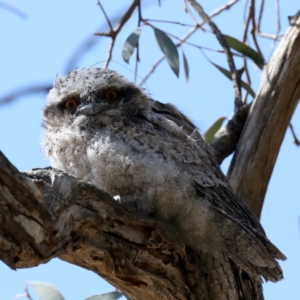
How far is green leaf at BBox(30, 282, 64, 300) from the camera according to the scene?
12.0 feet

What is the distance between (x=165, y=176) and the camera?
9.16 feet

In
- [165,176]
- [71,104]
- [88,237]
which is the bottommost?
[88,237]

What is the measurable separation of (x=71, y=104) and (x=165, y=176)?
66 cm

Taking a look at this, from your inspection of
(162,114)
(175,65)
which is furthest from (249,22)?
(162,114)

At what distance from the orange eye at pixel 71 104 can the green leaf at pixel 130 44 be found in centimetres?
78

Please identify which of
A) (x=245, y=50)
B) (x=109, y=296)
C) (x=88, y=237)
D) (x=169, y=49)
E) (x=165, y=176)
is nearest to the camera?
(x=88, y=237)

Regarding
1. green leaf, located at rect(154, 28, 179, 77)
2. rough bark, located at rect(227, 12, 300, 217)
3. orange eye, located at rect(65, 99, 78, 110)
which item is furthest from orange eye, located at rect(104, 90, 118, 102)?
rough bark, located at rect(227, 12, 300, 217)

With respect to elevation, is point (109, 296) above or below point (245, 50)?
below

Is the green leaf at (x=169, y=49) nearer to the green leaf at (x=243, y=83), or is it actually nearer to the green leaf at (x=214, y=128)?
the green leaf at (x=243, y=83)

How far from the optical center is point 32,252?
218 cm

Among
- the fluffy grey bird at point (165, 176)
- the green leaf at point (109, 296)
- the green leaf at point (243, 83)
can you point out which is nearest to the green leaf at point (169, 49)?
the green leaf at point (243, 83)

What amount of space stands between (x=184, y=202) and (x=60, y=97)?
33.3 inches

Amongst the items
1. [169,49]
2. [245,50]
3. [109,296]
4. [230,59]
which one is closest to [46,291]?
[109,296]

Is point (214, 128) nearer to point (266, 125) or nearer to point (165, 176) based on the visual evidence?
point (266, 125)
